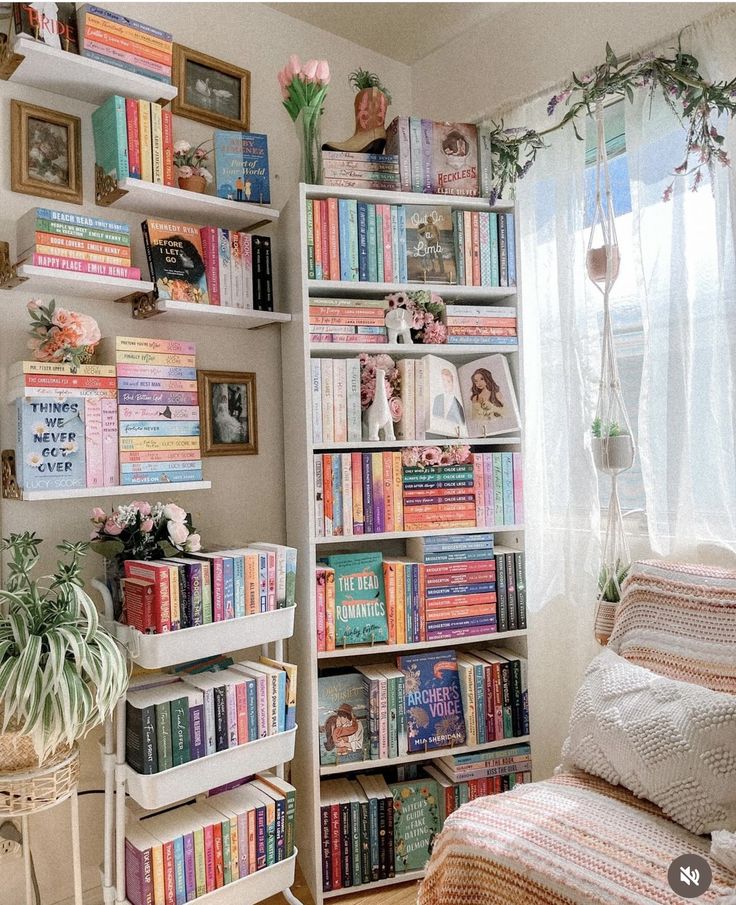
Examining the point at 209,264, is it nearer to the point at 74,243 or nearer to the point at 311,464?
the point at 74,243

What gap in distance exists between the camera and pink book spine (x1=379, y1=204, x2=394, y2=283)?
2172 mm

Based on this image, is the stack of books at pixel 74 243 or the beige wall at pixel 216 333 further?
the beige wall at pixel 216 333

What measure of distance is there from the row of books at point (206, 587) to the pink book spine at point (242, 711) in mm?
181

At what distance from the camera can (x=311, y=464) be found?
6.83ft

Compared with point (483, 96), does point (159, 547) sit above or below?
below

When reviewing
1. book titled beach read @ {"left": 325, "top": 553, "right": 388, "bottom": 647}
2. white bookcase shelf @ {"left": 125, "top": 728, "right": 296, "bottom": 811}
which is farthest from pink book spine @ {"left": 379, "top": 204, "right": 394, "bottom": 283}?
white bookcase shelf @ {"left": 125, "top": 728, "right": 296, "bottom": 811}

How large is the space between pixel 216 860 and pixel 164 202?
1.75 m

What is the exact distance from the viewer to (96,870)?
1985 millimetres

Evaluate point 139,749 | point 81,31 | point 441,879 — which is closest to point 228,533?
point 139,749

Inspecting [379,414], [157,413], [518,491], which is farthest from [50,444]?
[518,491]

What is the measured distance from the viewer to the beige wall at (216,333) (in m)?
1.86

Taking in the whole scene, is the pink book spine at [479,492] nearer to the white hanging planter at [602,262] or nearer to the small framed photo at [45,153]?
the white hanging planter at [602,262]

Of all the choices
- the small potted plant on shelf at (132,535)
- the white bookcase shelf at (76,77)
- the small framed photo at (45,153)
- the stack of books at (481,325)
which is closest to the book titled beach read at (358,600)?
the small potted plant on shelf at (132,535)

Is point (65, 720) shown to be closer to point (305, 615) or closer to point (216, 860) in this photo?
point (216, 860)
